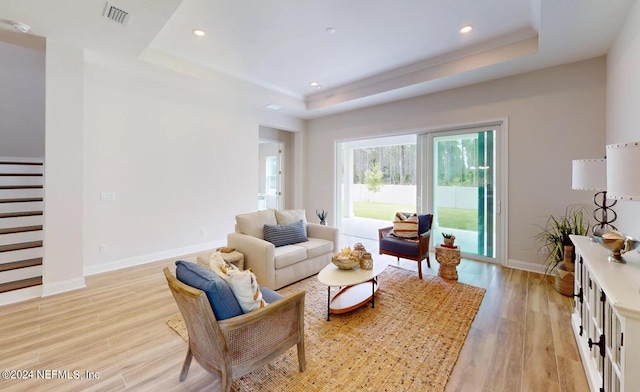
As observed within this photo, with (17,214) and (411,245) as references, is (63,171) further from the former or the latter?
(411,245)

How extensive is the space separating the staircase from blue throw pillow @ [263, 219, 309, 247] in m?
2.66

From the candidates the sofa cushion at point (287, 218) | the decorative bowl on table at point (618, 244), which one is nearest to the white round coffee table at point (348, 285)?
the sofa cushion at point (287, 218)

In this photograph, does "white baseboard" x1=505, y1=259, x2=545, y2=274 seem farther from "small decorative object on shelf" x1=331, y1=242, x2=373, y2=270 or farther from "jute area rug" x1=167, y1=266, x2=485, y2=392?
"small decorative object on shelf" x1=331, y1=242, x2=373, y2=270

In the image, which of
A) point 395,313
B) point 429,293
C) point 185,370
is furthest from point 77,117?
point 429,293

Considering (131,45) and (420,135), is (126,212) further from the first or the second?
(420,135)

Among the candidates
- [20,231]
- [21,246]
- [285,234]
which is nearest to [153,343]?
[285,234]

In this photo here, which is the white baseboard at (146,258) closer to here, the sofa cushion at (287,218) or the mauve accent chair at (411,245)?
the sofa cushion at (287,218)

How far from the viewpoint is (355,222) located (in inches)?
326

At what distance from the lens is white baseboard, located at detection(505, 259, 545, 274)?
147 inches

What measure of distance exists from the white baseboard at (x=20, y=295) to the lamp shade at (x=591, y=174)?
5508 millimetres

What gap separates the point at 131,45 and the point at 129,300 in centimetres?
298

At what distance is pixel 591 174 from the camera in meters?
2.02

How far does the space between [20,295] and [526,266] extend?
6482 millimetres

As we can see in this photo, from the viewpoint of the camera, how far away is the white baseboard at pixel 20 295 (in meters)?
2.79
